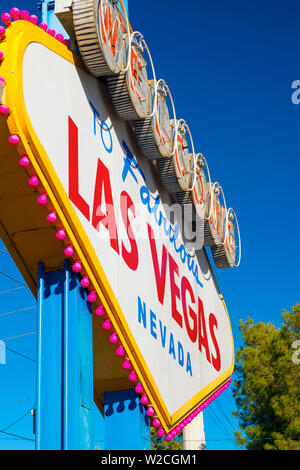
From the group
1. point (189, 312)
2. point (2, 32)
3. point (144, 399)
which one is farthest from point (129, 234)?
point (2, 32)

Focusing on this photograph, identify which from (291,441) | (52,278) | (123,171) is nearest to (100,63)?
(123,171)

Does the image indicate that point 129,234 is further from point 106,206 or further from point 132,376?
point 132,376

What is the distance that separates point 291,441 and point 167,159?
1670 cm

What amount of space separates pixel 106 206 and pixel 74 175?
0.83 m

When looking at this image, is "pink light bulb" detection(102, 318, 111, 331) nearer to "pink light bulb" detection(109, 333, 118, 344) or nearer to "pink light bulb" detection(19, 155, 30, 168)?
"pink light bulb" detection(109, 333, 118, 344)

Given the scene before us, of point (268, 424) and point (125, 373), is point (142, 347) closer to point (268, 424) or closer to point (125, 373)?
point (125, 373)

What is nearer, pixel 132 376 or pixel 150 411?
pixel 132 376

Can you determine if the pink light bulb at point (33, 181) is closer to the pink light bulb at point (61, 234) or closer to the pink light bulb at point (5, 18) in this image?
the pink light bulb at point (61, 234)

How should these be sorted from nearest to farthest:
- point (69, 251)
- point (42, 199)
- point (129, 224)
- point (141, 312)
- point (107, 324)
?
point (42, 199), point (69, 251), point (107, 324), point (141, 312), point (129, 224)

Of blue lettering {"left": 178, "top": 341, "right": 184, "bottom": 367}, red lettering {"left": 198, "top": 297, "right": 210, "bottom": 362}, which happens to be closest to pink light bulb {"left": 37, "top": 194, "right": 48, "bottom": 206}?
blue lettering {"left": 178, "top": 341, "right": 184, "bottom": 367}

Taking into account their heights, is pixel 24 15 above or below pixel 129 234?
above

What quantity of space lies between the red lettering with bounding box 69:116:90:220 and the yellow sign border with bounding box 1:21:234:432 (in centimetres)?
22

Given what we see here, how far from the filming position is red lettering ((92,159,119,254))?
6242 millimetres

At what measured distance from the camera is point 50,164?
17.3 ft
